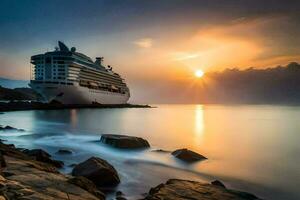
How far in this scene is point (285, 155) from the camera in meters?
26.8

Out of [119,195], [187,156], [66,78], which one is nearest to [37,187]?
[119,195]

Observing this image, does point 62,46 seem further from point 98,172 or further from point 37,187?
point 37,187

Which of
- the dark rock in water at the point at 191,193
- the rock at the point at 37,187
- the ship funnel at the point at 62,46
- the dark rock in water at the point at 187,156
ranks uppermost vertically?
the ship funnel at the point at 62,46

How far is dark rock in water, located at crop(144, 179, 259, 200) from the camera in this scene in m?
9.91

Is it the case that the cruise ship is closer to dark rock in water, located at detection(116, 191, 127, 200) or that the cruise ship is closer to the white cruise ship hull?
the white cruise ship hull

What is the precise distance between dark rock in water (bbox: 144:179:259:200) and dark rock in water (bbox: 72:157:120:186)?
2.64m

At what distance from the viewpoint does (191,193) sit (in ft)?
33.8

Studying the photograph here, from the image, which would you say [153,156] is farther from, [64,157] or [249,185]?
[249,185]

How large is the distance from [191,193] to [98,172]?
410 cm

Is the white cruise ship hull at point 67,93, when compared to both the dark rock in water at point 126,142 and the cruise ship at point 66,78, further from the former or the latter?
the dark rock in water at point 126,142

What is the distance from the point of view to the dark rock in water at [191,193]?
9.91 m

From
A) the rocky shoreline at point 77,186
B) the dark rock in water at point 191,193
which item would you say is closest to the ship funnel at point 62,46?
the rocky shoreline at point 77,186

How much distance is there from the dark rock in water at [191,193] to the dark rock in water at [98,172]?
264 centimetres

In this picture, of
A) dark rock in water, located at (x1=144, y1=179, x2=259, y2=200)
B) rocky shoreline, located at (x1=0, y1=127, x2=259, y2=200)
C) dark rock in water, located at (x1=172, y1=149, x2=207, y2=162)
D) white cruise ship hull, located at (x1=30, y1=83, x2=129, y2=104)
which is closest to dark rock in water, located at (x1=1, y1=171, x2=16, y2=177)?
rocky shoreline, located at (x1=0, y1=127, x2=259, y2=200)
